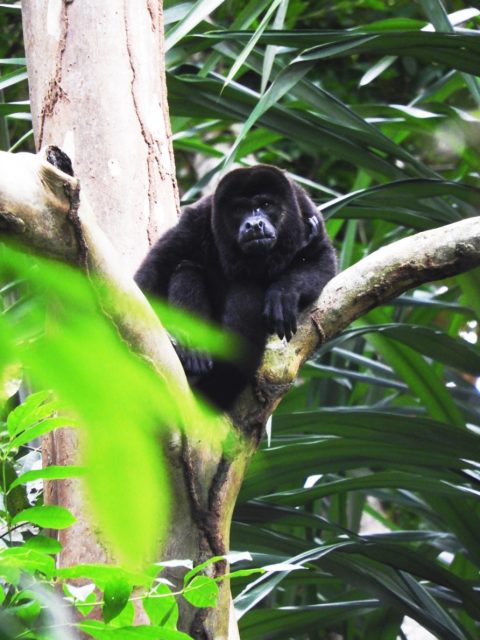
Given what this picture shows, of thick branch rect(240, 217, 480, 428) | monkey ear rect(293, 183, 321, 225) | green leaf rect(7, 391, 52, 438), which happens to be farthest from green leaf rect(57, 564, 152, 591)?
monkey ear rect(293, 183, 321, 225)

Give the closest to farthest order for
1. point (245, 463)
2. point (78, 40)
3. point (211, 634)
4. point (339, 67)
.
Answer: point (211, 634), point (245, 463), point (78, 40), point (339, 67)

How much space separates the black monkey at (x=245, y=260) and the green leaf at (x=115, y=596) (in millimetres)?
1057

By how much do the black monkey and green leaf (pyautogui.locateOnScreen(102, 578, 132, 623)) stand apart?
106 cm

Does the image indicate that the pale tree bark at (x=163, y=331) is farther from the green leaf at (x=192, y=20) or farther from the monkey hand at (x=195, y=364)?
the green leaf at (x=192, y=20)

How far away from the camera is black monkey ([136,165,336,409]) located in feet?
6.07

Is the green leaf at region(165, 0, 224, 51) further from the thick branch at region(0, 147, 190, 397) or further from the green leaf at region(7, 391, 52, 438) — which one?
the green leaf at region(7, 391, 52, 438)

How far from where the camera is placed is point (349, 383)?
3.25 metres

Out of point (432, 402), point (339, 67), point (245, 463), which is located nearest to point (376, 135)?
point (432, 402)

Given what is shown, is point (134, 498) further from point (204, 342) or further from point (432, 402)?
point (432, 402)

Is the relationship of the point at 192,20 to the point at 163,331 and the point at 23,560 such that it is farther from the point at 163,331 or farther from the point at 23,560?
the point at 23,560

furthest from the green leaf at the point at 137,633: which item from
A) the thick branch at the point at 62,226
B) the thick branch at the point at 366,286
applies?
the thick branch at the point at 366,286

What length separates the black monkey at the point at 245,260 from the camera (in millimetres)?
1849

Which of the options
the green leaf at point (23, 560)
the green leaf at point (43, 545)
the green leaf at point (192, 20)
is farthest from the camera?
the green leaf at point (192, 20)

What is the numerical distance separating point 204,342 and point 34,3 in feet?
6.72
